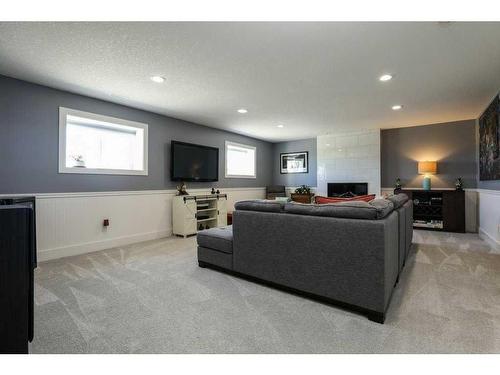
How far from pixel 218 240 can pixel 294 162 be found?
494 cm

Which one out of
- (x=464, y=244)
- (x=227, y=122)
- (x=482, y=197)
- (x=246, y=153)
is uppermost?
(x=227, y=122)

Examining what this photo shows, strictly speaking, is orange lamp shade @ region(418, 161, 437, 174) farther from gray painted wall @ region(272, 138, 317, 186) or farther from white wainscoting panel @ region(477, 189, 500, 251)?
gray painted wall @ region(272, 138, 317, 186)

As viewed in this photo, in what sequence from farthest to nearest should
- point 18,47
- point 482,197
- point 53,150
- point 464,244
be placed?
1. point 482,197
2. point 464,244
3. point 53,150
4. point 18,47

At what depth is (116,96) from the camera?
3.50 metres

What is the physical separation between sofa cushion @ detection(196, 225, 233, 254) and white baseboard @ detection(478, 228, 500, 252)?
12.2ft

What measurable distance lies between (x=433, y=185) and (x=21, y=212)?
20.9 feet

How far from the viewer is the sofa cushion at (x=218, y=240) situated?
8.20ft

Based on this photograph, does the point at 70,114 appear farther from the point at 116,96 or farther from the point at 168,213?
the point at 168,213

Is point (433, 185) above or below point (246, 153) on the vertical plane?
below

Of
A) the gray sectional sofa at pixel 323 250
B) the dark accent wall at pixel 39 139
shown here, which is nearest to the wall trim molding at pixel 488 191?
the gray sectional sofa at pixel 323 250

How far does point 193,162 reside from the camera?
16.2 ft

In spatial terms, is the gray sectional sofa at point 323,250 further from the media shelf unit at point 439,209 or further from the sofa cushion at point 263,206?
the media shelf unit at point 439,209

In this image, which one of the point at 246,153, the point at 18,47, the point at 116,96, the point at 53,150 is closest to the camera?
the point at 18,47
